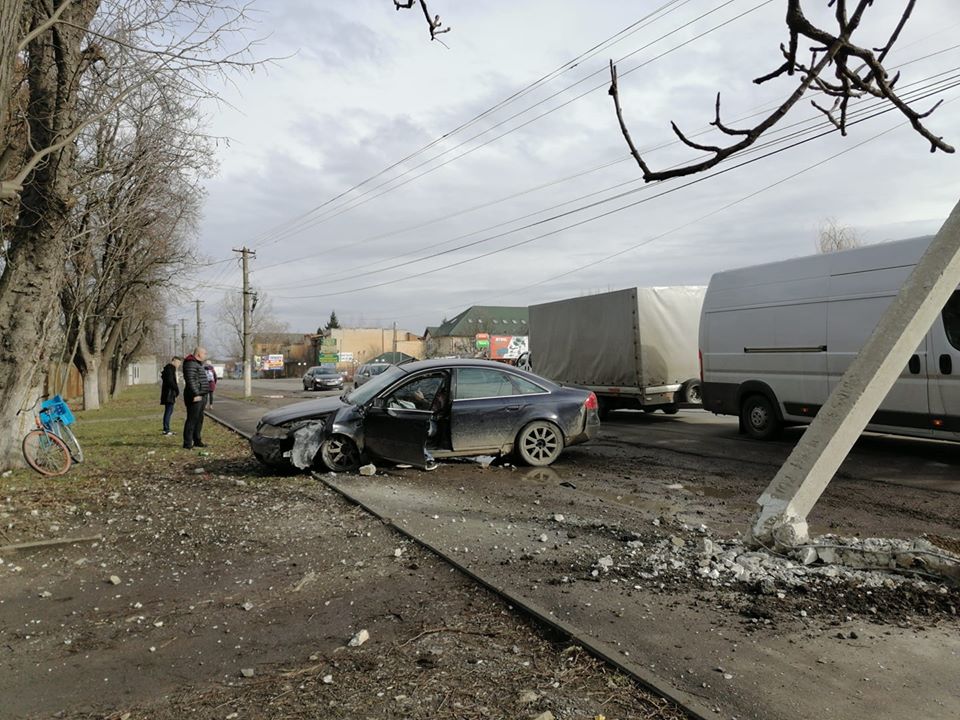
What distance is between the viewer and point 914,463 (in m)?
8.79

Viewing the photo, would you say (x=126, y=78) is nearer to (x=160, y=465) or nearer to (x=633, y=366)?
(x=160, y=465)

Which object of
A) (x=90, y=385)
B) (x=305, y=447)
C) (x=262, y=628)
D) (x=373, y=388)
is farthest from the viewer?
(x=90, y=385)

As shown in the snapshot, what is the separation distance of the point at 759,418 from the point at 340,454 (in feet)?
22.9

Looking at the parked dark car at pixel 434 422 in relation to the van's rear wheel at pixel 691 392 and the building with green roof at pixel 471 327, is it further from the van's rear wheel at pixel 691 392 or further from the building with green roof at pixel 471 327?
the building with green roof at pixel 471 327

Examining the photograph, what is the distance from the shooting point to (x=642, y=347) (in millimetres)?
14352

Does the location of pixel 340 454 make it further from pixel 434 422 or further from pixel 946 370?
pixel 946 370

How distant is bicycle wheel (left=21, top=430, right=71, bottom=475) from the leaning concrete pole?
9953 millimetres

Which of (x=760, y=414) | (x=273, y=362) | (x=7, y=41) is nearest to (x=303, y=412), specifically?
(x=7, y=41)

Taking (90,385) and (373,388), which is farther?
(90,385)

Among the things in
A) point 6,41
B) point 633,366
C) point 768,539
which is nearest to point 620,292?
point 633,366

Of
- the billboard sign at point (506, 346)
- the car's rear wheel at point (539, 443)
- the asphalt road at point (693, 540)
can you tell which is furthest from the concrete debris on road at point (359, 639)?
the billboard sign at point (506, 346)

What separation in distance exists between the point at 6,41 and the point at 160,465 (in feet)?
24.5

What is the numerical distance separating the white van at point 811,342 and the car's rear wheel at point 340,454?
670 centimetres

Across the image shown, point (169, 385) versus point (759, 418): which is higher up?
point (169, 385)
